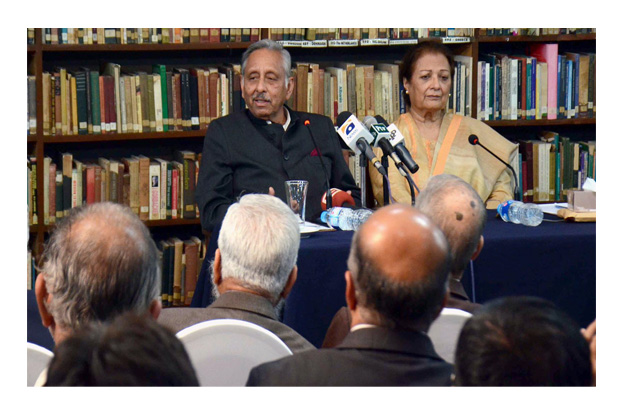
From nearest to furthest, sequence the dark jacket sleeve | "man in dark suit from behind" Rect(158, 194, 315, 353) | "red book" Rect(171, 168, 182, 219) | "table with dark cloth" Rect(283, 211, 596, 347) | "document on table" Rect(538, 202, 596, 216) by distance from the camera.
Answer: "man in dark suit from behind" Rect(158, 194, 315, 353)
"table with dark cloth" Rect(283, 211, 596, 347)
"document on table" Rect(538, 202, 596, 216)
the dark jacket sleeve
"red book" Rect(171, 168, 182, 219)

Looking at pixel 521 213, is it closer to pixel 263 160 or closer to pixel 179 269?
pixel 263 160

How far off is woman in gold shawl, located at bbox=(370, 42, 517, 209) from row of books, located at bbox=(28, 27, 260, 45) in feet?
2.76

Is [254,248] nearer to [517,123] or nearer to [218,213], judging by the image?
[218,213]

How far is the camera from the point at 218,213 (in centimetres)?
330

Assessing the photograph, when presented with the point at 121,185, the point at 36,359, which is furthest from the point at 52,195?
the point at 36,359

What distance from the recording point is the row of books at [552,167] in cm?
450

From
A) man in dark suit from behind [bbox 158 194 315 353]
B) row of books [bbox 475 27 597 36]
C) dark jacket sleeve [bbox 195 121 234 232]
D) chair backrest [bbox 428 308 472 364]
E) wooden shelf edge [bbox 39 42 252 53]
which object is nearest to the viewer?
chair backrest [bbox 428 308 472 364]

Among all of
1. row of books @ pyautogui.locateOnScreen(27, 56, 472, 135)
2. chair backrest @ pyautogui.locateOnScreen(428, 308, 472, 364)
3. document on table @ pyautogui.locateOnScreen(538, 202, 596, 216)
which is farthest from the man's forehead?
chair backrest @ pyautogui.locateOnScreen(428, 308, 472, 364)

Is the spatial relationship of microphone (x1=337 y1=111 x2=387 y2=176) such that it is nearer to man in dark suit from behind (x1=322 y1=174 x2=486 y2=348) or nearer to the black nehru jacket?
the black nehru jacket

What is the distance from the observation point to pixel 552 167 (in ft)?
14.9

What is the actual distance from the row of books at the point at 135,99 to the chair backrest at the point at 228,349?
254 centimetres

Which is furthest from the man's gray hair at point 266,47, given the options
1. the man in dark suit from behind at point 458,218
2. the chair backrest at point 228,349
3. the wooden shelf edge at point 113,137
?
A: the chair backrest at point 228,349

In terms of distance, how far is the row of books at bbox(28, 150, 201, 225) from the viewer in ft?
12.7

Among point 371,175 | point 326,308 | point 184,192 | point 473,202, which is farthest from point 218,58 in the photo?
point 473,202
